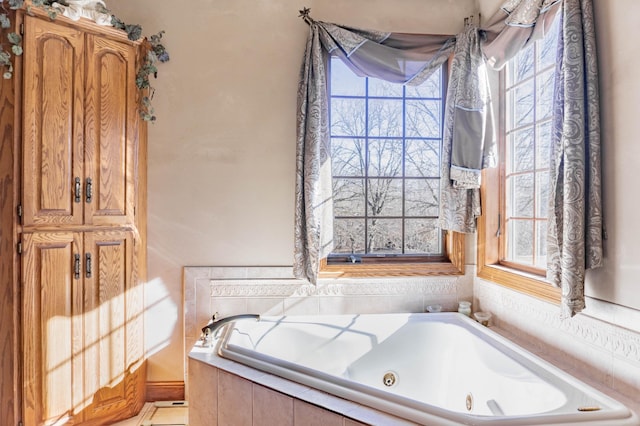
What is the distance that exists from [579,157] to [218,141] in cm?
179

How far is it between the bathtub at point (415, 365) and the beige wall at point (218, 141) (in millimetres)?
505

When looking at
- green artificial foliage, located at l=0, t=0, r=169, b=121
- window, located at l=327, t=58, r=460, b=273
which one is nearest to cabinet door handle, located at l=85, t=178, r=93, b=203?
green artificial foliage, located at l=0, t=0, r=169, b=121

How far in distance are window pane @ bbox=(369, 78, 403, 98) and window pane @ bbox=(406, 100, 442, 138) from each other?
0.11m

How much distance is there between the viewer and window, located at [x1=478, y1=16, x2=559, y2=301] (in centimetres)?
184

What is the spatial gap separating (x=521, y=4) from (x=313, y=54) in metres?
1.06

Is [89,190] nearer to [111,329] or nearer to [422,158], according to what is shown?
[111,329]

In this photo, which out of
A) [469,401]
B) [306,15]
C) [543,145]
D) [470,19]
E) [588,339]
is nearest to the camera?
[588,339]

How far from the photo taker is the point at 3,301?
172cm

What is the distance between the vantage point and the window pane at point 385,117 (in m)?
2.36

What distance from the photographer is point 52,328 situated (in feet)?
5.92

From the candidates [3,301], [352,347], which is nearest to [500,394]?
[352,347]

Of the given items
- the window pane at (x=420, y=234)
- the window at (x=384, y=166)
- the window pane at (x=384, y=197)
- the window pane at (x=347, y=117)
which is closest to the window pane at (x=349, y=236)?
the window at (x=384, y=166)

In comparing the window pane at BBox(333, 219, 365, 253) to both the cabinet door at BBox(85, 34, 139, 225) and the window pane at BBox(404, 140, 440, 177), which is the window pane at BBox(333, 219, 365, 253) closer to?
the window pane at BBox(404, 140, 440, 177)

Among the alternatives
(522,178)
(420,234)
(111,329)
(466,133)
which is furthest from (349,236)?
(111,329)
